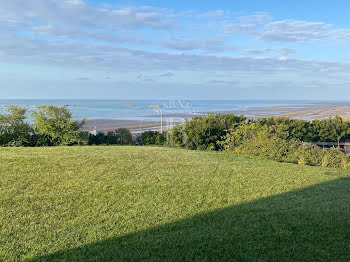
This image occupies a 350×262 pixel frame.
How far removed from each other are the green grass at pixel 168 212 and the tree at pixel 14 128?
134 inches

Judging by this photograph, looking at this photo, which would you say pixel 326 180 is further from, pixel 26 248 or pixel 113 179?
pixel 26 248

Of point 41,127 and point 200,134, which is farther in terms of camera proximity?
point 200,134

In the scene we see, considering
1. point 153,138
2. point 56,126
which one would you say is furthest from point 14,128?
point 153,138

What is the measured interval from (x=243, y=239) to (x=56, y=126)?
28.3ft

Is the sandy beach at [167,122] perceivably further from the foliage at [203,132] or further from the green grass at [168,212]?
the green grass at [168,212]

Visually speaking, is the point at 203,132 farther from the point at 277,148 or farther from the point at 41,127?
the point at 41,127

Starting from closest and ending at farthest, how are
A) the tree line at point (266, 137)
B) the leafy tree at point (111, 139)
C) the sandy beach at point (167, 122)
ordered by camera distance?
1. the tree line at point (266, 137)
2. the leafy tree at point (111, 139)
3. the sandy beach at point (167, 122)

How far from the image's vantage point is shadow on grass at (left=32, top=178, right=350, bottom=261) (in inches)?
116

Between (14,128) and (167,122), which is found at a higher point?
(167,122)

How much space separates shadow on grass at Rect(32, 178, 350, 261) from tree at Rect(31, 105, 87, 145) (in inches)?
297

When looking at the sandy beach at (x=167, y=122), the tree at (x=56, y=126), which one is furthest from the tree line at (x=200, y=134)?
the sandy beach at (x=167, y=122)

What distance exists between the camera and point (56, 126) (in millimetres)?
10469

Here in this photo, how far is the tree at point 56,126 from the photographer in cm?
1034

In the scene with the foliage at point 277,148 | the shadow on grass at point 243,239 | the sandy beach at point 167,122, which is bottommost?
the shadow on grass at point 243,239
